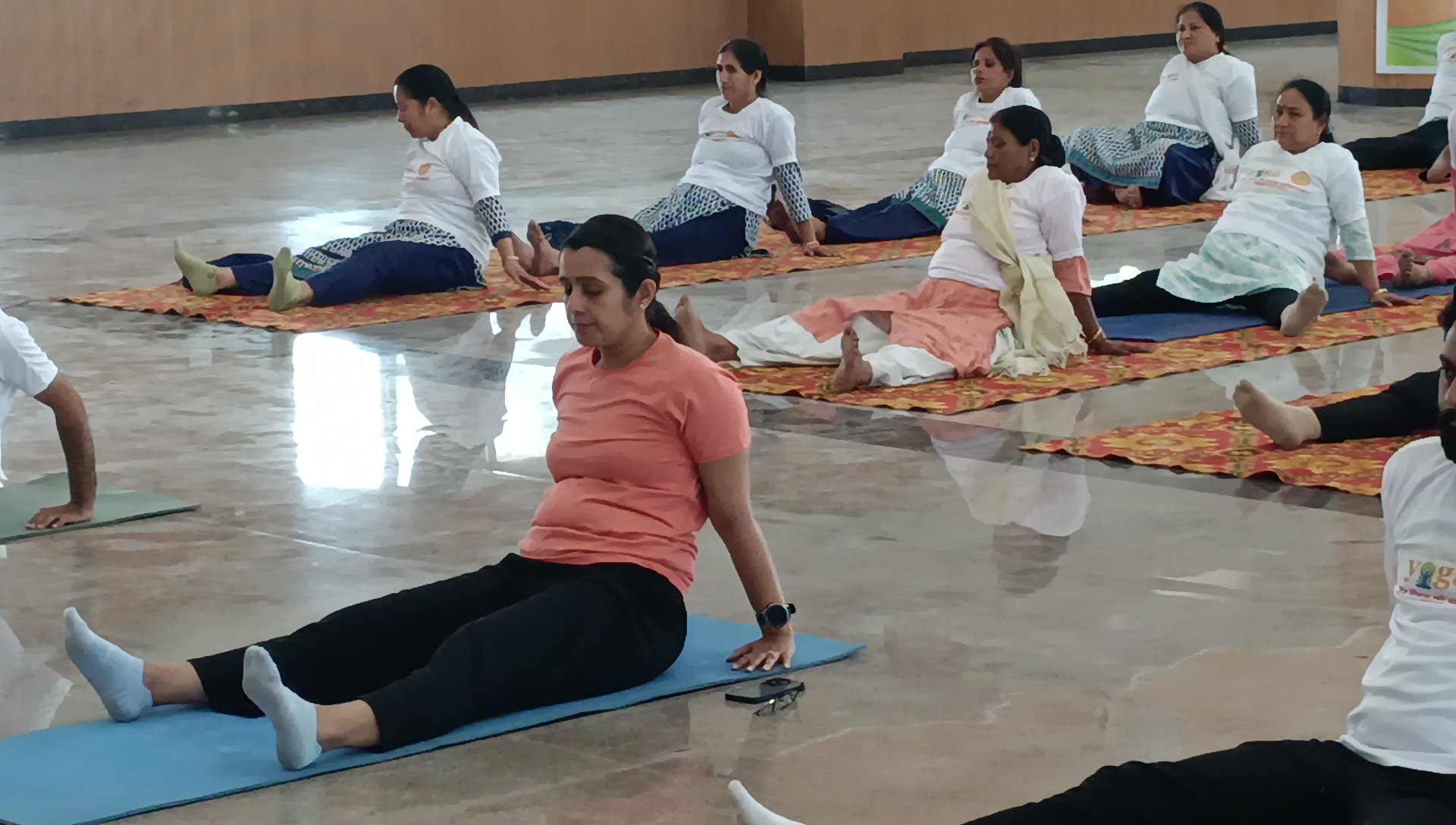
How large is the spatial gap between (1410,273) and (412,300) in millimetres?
3494

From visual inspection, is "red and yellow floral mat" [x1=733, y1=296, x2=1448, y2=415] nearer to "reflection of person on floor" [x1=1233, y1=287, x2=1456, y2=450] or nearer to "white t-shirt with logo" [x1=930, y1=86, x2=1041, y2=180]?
"reflection of person on floor" [x1=1233, y1=287, x2=1456, y2=450]

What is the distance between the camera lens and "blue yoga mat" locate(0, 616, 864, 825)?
2875 millimetres

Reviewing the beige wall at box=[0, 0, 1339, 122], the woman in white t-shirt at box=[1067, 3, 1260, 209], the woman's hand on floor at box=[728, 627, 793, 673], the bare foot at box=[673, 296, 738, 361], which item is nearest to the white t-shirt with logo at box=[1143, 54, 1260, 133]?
the woman in white t-shirt at box=[1067, 3, 1260, 209]

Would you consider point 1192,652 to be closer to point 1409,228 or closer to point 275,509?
point 275,509

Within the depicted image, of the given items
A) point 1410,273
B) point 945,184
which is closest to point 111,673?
point 1410,273

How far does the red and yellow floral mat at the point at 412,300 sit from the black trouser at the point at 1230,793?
5.15 meters

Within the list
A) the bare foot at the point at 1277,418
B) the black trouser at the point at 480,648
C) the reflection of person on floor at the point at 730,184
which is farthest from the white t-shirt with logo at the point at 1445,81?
the black trouser at the point at 480,648

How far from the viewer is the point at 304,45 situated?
1584 centimetres

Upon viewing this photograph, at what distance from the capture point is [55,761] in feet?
10.00

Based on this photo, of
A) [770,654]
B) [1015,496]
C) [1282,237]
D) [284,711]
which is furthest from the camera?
[1282,237]

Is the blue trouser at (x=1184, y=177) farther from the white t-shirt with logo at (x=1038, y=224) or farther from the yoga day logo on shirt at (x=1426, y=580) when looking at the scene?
the yoga day logo on shirt at (x=1426, y=580)

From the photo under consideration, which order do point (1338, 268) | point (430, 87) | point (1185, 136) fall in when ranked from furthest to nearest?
point (1185, 136) → point (430, 87) → point (1338, 268)

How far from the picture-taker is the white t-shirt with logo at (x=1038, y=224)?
5852 millimetres

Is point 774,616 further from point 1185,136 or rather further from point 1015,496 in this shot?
point 1185,136
